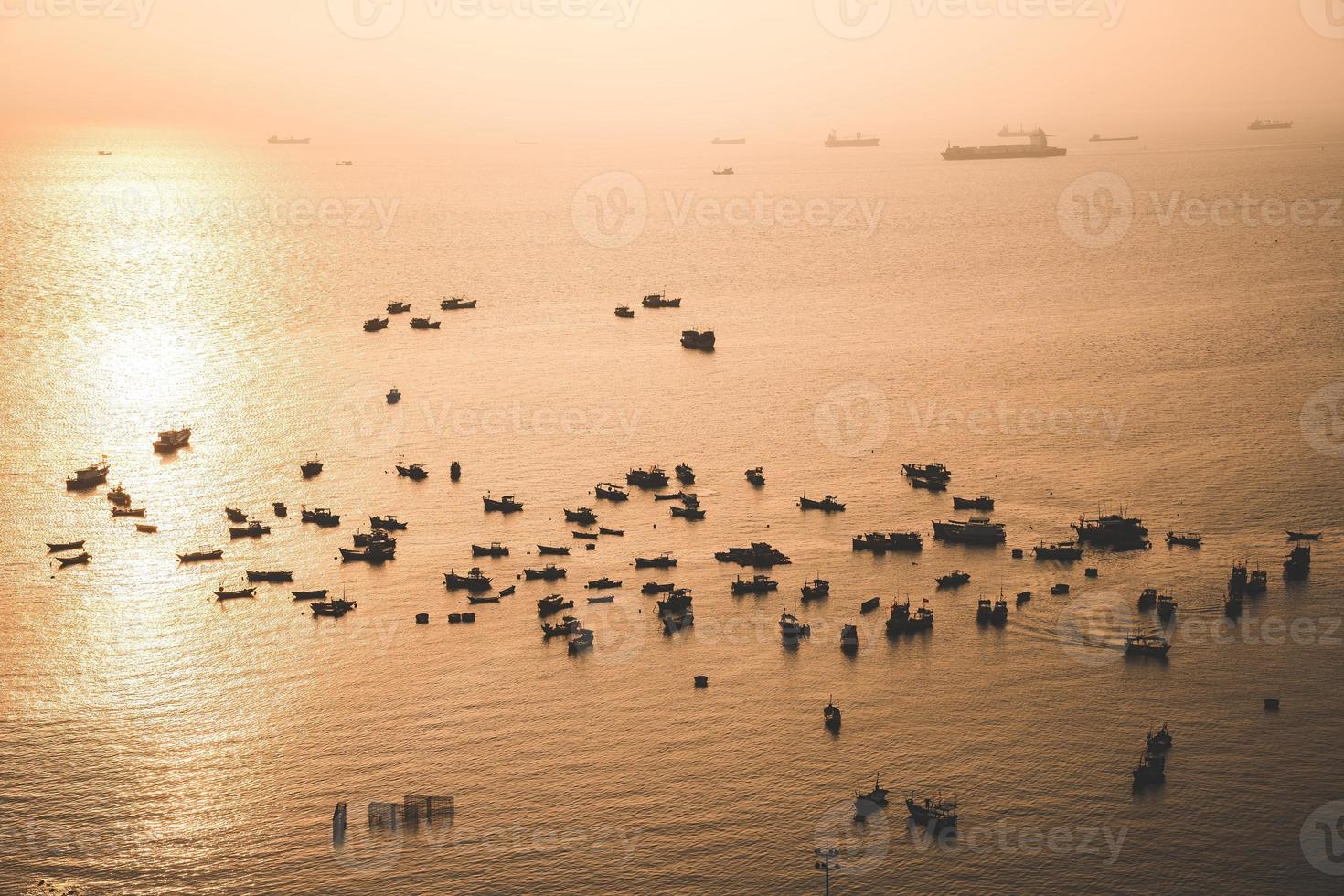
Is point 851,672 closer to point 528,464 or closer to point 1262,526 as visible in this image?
point 1262,526

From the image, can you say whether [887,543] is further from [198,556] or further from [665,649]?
[198,556]

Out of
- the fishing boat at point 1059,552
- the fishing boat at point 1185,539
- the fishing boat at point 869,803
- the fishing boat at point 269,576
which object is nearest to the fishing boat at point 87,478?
the fishing boat at point 269,576

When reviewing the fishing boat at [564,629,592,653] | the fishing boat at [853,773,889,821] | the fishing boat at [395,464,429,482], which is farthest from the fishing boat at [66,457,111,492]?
the fishing boat at [853,773,889,821]

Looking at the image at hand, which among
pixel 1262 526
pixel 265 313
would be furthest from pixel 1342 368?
pixel 265 313

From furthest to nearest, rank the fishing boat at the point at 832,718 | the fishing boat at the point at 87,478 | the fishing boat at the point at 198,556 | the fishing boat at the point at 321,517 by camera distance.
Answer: the fishing boat at the point at 87,478
the fishing boat at the point at 321,517
the fishing boat at the point at 198,556
the fishing boat at the point at 832,718

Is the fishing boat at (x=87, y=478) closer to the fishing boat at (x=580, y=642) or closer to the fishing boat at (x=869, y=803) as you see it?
the fishing boat at (x=580, y=642)

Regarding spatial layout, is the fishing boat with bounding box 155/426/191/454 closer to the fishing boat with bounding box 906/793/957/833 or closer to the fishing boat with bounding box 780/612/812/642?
the fishing boat with bounding box 780/612/812/642
